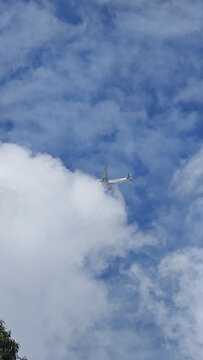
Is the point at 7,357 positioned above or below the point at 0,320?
below

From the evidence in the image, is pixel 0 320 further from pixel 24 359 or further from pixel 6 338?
pixel 24 359

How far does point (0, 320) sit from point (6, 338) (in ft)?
11.4

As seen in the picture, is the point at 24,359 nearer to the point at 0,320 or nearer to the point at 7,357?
the point at 7,357

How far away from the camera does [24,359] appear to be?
2830 inches

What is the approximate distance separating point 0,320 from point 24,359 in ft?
27.0

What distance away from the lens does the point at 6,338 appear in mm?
70188

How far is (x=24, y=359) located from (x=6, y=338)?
555 centimetres

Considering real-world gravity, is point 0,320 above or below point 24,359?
above

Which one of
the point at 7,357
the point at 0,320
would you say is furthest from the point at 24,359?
the point at 0,320

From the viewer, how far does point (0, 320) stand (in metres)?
72.0

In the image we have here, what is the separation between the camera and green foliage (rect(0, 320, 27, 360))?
6906 cm

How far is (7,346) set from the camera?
69.9 metres

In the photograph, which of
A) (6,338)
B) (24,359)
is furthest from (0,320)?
(24,359)

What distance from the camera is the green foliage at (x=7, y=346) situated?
227 ft
